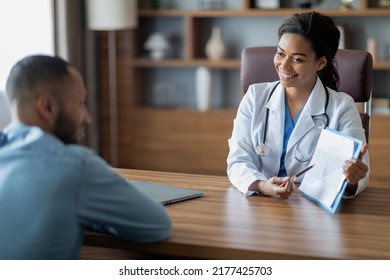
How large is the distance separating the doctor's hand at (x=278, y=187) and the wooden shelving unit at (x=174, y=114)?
A: 9.78ft

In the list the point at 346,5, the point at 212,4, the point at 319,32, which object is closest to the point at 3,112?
the point at 212,4

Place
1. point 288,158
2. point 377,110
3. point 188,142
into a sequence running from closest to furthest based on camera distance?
point 288,158 → point 377,110 → point 188,142

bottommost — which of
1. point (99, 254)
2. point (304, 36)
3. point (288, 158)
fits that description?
point (99, 254)

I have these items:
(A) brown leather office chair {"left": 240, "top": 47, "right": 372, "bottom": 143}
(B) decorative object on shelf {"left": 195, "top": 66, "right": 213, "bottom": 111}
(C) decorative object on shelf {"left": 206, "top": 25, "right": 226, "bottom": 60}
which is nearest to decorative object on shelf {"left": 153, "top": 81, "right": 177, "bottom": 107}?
(B) decorative object on shelf {"left": 195, "top": 66, "right": 213, "bottom": 111}

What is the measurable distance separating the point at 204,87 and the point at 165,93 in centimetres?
45

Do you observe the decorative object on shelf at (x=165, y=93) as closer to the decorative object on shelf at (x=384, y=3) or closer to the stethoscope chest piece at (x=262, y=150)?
the decorative object on shelf at (x=384, y=3)

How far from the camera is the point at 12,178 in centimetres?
176

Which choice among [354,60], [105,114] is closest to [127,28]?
[105,114]

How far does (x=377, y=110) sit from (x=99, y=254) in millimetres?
3384

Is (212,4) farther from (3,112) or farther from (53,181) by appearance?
(53,181)

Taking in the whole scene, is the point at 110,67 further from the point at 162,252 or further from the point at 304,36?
the point at 162,252

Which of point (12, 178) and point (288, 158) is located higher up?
point (12, 178)

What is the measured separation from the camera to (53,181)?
173cm

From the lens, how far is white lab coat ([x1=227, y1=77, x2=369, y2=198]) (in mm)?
2560
